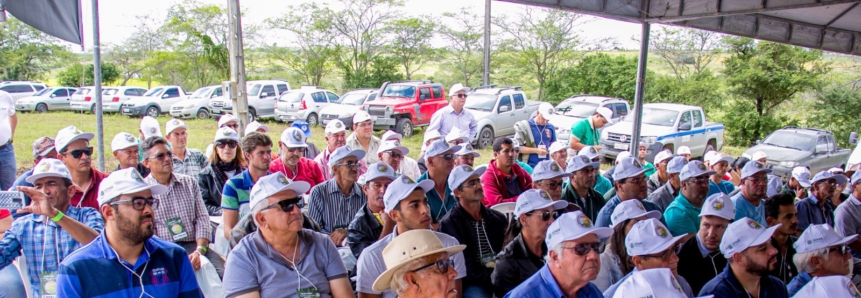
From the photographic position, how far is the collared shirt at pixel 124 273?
100 inches

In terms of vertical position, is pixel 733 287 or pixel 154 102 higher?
pixel 154 102

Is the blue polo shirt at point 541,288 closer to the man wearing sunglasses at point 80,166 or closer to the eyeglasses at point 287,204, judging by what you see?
the eyeglasses at point 287,204

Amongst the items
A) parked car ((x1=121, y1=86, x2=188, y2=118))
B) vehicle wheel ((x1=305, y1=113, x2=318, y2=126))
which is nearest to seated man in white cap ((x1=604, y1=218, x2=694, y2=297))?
vehicle wheel ((x1=305, y1=113, x2=318, y2=126))

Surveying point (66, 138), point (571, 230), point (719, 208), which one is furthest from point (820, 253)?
point (66, 138)

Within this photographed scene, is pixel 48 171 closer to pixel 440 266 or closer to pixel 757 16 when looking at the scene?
pixel 440 266

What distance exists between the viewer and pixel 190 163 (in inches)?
227

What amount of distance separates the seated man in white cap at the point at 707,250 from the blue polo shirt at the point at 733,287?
0.47m

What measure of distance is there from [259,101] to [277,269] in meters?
18.4

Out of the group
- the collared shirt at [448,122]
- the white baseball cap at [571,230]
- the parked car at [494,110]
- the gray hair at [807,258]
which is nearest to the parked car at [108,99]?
the parked car at [494,110]

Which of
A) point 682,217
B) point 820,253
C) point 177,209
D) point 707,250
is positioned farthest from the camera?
point 682,217

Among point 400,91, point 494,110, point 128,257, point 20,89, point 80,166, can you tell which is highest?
point 400,91

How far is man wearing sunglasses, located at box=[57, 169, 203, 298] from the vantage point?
8.52 ft

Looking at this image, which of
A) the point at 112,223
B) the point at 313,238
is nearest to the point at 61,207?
the point at 112,223

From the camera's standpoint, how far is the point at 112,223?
2746 mm
